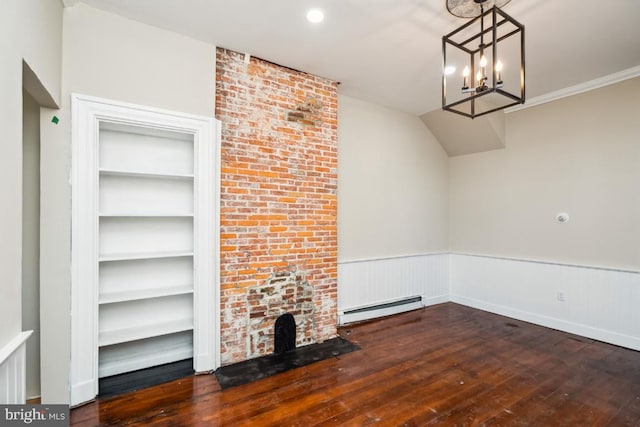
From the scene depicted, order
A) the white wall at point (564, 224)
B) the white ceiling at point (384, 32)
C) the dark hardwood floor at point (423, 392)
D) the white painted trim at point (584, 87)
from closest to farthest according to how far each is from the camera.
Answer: the dark hardwood floor at point (423, 392) < the white ceiling at point (384, 32) < the white painted trim at point (584, 87) < the white wall at point (564, 224)

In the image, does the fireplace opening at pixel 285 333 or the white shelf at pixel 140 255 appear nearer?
the white shelf at pixel 140 255

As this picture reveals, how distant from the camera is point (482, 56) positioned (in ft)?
6.01

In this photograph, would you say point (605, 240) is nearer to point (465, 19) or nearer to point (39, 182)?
point (465, 19)

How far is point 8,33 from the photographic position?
139 cm

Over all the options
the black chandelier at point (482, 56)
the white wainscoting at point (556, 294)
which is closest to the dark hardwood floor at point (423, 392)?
the white wainscoting at point (556, 294)

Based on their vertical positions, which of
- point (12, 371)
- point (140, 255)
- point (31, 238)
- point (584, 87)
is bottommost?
point (12, 371)

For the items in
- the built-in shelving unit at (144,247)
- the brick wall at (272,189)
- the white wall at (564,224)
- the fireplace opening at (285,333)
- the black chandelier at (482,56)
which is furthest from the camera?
the white wall at (564,224)

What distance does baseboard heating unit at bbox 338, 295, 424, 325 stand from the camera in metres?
3.94

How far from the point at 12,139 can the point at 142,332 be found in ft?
5.86

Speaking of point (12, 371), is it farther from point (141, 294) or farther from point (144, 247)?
point (144, 247)

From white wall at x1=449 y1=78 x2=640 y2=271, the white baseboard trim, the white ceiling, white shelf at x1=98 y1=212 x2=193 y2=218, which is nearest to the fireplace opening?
white shelf at x1=98 y1=212 x2=193 y2=218

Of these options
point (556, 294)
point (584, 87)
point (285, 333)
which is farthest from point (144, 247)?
point (584, 87)

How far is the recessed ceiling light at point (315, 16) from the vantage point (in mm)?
2332

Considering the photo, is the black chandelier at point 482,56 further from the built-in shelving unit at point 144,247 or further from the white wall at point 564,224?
the built-in shelving unit at point 144,247
